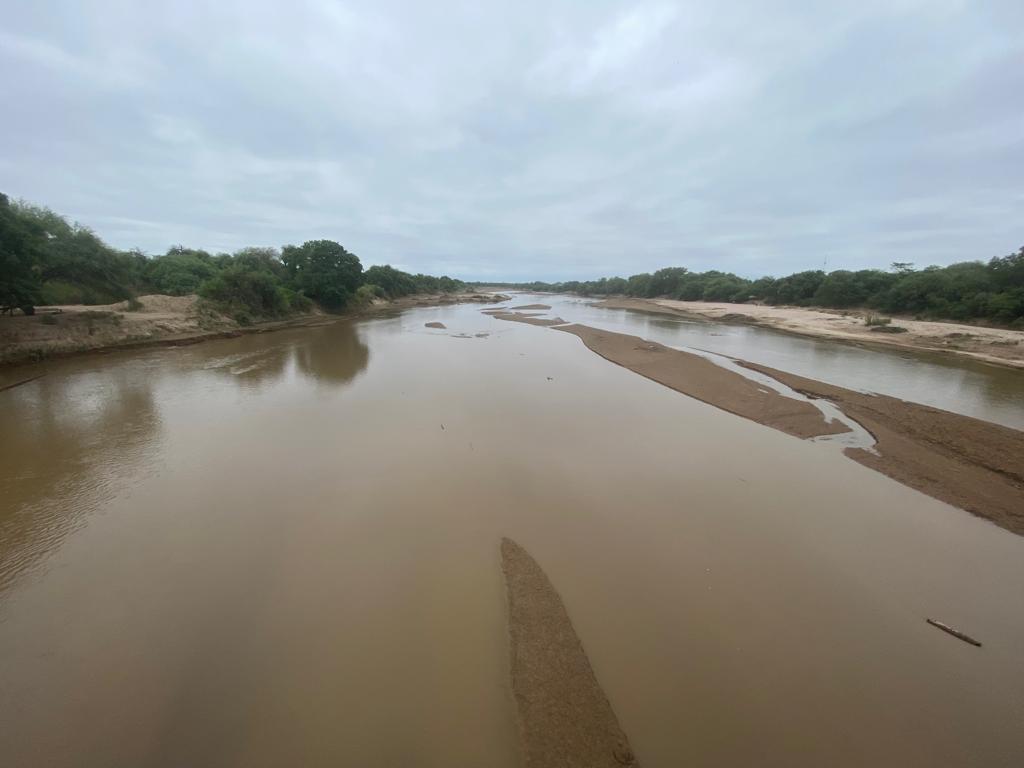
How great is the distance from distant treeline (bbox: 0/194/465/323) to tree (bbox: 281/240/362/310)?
87 millimetres

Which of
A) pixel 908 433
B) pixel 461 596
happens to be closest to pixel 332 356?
pixel 461 596

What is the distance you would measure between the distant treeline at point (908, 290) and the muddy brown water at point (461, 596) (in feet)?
107

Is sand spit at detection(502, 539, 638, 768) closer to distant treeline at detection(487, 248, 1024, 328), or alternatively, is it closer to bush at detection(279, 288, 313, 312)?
bush at detection(279, 288, 313, 312)

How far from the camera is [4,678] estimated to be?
3.38m

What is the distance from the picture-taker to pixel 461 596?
4309mm

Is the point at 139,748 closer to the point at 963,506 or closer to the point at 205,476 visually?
the point at 205,476

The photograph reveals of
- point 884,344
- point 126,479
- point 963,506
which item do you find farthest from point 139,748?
point 884,344

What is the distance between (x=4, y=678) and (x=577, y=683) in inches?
194

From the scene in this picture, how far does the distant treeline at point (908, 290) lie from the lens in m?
26.8

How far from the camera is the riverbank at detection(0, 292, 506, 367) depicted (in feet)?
49.8

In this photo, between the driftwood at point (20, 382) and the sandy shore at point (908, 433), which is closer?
the sandy shore at point (908, 433)

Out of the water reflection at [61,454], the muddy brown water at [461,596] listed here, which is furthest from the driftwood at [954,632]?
the water reflection at [61,454]

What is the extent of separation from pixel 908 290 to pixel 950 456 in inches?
1439

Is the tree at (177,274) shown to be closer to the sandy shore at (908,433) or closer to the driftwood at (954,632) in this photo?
the sandy shore at (908,433)
